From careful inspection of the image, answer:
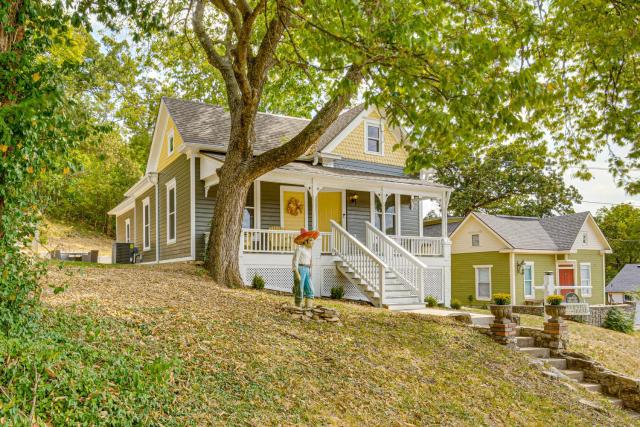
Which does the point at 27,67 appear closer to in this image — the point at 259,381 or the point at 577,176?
the point at 259,381

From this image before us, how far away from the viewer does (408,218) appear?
2075 cm

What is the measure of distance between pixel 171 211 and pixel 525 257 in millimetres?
18466

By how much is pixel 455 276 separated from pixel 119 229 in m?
19.5

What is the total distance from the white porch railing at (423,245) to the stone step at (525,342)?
6.35 meters

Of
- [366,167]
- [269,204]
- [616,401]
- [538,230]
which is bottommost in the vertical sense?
[616,401]

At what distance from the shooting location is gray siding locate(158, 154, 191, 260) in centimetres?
1652

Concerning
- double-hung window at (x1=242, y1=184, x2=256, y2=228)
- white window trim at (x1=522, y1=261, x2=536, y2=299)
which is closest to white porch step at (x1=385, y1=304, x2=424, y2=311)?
double-hung window at (x1=242, y1=184, x2=256, y2=228)

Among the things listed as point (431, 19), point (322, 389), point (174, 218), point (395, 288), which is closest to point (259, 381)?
point (322, 389)

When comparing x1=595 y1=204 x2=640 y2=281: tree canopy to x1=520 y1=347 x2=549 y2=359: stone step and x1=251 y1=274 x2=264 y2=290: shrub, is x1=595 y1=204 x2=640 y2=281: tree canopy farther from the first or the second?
x1=251 y1=274 x2=264 y2=290: shrub

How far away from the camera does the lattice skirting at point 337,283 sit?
1548 centimetres

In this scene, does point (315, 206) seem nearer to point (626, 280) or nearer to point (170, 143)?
point (170, 143)

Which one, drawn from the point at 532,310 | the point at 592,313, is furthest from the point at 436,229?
the point at 592,313

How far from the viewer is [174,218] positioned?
718 inches

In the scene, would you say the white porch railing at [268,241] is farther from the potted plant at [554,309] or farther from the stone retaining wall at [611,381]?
the stone retaining wall at [611,381]
